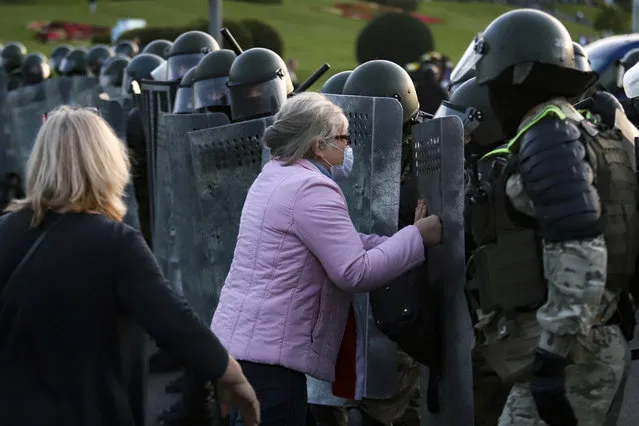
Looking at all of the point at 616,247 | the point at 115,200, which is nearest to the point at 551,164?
the point at 616,247

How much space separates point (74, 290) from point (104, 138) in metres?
0.44

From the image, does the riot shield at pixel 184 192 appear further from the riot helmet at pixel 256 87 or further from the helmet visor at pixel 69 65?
the helmet visor at pixel 69 65

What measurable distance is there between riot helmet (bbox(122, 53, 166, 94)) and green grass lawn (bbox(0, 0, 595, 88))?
3505cm

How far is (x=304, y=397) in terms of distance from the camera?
4488mm

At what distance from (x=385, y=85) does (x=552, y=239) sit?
2.23 meters

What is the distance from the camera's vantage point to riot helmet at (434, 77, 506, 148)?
5.72 m

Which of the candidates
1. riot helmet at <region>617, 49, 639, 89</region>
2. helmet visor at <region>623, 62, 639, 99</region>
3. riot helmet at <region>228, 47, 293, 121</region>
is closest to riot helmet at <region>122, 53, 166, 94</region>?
riot helmet at <region>617, 49, 639, 89</region>

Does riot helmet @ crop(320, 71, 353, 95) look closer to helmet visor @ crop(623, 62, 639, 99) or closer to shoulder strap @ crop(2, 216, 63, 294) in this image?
helmet visor @ crop(623, 62, 639, 99)

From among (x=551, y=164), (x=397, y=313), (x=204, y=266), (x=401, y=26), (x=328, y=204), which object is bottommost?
(x=401, y=26)

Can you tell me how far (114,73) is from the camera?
44.4 feet

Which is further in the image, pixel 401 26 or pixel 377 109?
pixel 401 26

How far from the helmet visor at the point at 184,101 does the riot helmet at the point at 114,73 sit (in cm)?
518

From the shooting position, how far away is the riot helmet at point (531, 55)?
4.08m

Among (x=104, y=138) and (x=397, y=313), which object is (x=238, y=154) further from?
(x=104, y=138)
